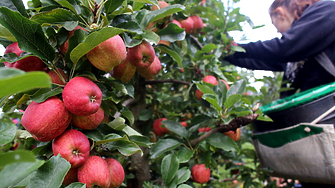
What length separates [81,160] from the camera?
1.64 ft

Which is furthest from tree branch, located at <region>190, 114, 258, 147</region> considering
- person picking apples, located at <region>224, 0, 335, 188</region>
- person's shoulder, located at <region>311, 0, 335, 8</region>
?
person's shoulder, located at <region>311, 0, 335, 8</region>

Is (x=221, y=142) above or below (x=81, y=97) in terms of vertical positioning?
below

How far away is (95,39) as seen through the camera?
0.46 metres

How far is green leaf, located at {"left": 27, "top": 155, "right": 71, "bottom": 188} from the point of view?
16.9 inches

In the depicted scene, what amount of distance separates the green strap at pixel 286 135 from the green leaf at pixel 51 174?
0.91 meters

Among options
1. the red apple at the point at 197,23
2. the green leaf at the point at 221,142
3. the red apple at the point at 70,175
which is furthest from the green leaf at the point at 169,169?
the red apple at the point at 197,23

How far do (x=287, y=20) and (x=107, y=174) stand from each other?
148 centimetres

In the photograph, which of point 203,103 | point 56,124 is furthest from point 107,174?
point 203,103

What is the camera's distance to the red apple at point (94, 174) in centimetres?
49

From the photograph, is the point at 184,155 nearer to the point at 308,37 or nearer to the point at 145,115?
the point at 145,115

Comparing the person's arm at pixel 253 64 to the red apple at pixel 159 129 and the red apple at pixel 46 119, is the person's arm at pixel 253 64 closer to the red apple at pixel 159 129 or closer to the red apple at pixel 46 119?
the red apple at pixel 159 129

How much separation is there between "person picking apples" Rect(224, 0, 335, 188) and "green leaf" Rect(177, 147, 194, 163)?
0.73 meters

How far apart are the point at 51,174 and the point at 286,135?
96 centimetres

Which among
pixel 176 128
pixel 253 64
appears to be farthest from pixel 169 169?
pixel 253 64
